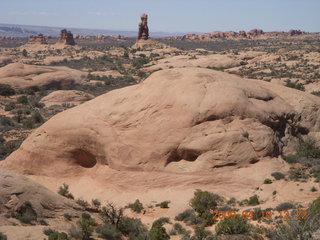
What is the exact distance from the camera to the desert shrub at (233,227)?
29.7ft

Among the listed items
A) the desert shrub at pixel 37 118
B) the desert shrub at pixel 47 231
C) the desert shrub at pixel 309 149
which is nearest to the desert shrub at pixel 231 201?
the desert shrub at pixel 309 149

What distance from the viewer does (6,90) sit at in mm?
Result: 35281

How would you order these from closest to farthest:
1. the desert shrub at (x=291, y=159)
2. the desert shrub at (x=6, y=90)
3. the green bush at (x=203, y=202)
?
the green bush at (x=203, y=202)
the desert shrub at (x=291, y=159)
the desert shrub at (x=6, y=90)

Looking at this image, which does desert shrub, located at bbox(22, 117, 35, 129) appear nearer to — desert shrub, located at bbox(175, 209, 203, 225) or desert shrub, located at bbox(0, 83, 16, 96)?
desert shrub, located at bbox(0, 83, 16, 96)

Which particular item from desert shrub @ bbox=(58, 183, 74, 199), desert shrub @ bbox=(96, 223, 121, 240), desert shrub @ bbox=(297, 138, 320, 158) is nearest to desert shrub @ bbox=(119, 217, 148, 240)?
desert shrub @ bbox=(96, 223, 121, 240)

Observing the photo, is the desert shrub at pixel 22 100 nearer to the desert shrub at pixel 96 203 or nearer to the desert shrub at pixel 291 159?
the desert shrub at pixel 96 203

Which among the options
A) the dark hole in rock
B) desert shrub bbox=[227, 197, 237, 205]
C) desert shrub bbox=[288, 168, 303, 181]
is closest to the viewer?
desert shrub bbox=[227, 197, 237, 205]

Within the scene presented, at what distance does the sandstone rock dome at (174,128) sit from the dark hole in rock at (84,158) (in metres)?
0.05

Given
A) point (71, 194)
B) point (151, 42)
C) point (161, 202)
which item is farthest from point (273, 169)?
point (151, 42)

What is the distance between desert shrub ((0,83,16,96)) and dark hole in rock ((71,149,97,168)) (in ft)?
77.4

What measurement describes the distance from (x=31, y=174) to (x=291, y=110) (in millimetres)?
12268

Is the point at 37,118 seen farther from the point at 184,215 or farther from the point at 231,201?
the point at 231,201

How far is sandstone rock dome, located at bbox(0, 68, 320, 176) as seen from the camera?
Result: 1353 cm

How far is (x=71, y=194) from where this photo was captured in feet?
45.6
